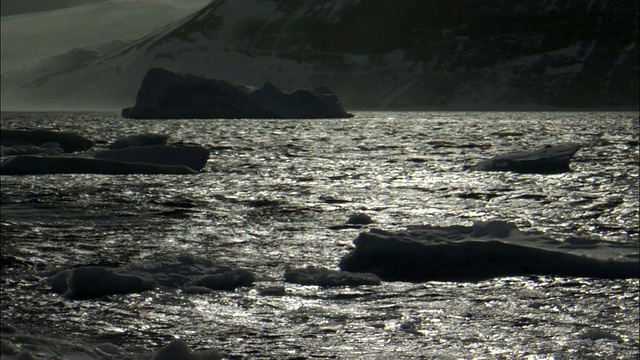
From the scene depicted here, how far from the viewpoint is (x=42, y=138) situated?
3303 cm

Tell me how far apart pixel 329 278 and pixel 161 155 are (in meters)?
16.2

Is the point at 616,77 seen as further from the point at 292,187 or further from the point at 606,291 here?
the point at 606,291

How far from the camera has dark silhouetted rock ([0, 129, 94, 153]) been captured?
Answer: 32844 mm

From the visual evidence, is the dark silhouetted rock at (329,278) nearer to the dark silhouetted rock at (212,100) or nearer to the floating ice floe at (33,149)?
the floating ice floe at (33,149)

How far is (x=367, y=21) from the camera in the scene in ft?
599

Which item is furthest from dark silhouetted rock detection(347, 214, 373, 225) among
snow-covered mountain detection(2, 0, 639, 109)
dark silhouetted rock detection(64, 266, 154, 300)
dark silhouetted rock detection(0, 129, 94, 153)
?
snow-covered mountain detection(2, 0, 639, 109)

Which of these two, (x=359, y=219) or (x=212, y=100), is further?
(x=212, y=100)

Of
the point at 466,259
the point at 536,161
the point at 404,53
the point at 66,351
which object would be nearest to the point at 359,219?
the point at 466,259

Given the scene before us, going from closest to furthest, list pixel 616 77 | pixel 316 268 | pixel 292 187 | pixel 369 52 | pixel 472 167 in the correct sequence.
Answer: pixel 316 268, pixel 292 187, pixel 472 167, pixel 616 77, pixel 369 52

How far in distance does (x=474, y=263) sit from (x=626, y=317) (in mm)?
2350

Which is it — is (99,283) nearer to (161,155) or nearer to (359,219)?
(359,219)

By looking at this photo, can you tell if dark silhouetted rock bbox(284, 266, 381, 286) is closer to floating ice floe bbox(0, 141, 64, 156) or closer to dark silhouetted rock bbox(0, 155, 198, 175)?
dark silhouetted rock bbox(0, 155, 198, 175)

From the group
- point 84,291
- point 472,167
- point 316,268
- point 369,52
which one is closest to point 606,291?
point 316,268

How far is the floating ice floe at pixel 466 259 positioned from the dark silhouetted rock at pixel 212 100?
2186 inches
